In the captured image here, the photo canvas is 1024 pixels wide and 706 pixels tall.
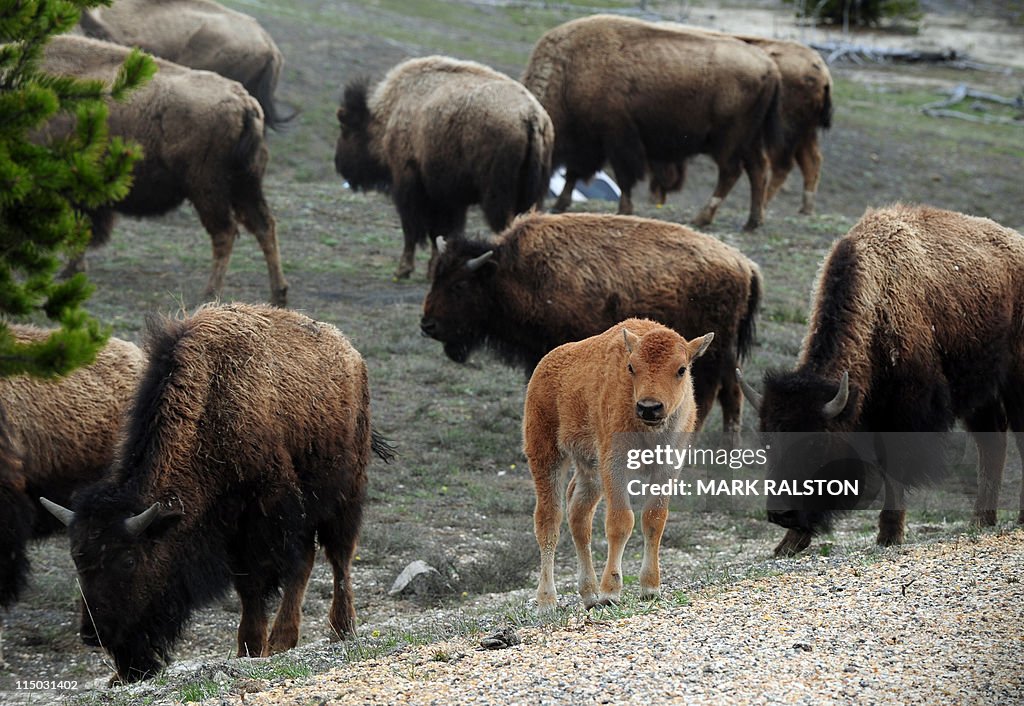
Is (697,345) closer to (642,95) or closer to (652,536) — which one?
(652,536)

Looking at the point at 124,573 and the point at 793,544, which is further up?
the point at 124,573

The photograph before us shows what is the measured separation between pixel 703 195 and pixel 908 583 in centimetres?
1846

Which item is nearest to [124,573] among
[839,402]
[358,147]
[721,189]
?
[839,402]

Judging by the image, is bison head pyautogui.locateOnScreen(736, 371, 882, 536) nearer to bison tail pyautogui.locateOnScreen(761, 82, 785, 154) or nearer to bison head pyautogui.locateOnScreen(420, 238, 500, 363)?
bison head pyautogui.locateOnScreen(420, 238, 500, 363)

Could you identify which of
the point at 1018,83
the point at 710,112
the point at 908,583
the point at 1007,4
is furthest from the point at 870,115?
the point at 908,583

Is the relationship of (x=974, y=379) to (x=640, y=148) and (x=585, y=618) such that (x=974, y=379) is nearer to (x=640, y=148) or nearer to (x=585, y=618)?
(x=585, y=618)

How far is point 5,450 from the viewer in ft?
23.2

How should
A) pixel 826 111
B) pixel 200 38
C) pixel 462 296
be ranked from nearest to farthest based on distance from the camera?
pixel 462 296, pixel 200 38, pixel 826 111

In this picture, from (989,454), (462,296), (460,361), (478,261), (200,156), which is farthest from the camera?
(200,156)

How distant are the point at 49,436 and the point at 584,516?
3.25 m

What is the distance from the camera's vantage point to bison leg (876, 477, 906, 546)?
25.3 ft

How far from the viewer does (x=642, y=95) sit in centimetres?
1678

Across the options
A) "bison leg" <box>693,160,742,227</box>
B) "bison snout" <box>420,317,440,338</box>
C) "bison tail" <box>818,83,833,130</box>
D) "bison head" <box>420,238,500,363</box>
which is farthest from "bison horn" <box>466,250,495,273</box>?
"bison tail" <box>818,83,833,130</box>

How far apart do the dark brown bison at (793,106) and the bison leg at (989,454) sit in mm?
9956
